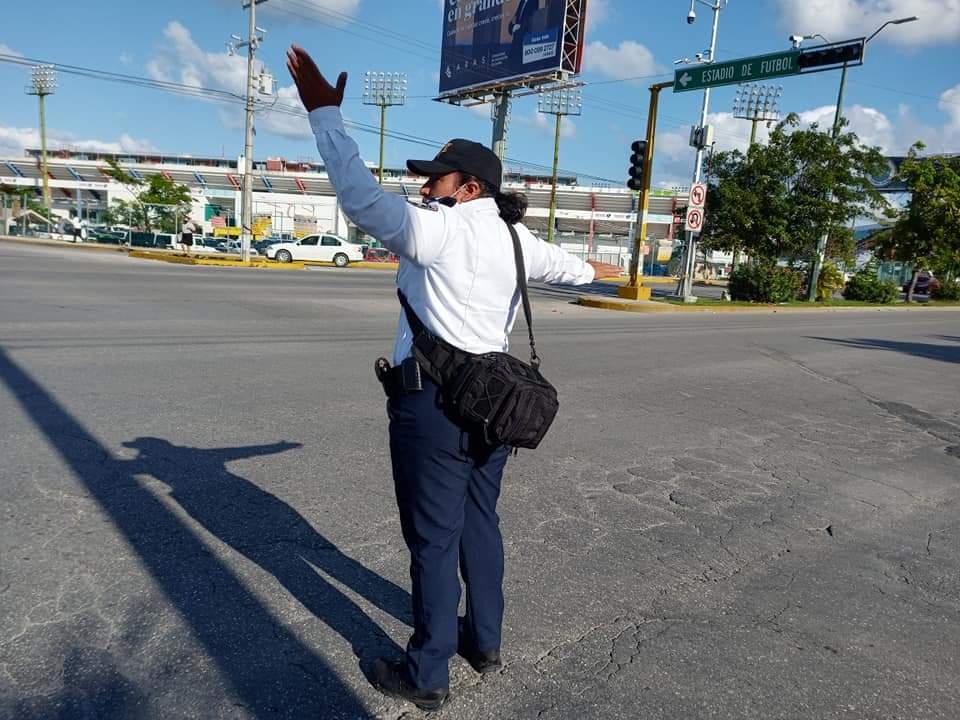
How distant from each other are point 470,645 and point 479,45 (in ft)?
116

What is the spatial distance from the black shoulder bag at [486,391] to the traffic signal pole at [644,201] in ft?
60.5

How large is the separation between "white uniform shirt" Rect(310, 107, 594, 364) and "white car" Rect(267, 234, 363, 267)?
1329 inches

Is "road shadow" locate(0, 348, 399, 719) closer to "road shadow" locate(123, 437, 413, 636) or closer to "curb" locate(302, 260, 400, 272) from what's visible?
"road shadow" locate(123, 437, 413, 636)

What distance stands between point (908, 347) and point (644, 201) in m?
8.81

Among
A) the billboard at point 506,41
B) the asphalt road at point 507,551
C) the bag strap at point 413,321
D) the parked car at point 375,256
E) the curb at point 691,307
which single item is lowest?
the asphalt road at point 507,551

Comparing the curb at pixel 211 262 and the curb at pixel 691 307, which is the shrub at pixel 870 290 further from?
the curb at pixel 211 262

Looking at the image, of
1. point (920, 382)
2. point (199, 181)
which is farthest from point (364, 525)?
point (199, 181)

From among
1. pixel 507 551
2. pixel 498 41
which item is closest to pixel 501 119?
pixel 498 41

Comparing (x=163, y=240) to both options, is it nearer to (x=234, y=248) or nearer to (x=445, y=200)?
(x=234, y=248)

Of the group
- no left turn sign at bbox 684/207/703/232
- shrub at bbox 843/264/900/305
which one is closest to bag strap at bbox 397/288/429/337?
no left turn sign at bbox 684/207/703/232

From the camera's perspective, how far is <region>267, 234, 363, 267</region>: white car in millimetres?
34688

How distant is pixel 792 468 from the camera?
549cm

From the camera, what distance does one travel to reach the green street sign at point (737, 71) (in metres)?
16.1

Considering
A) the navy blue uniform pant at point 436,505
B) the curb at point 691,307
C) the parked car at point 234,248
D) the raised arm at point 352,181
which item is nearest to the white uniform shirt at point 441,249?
the raised arm at point 352,181
